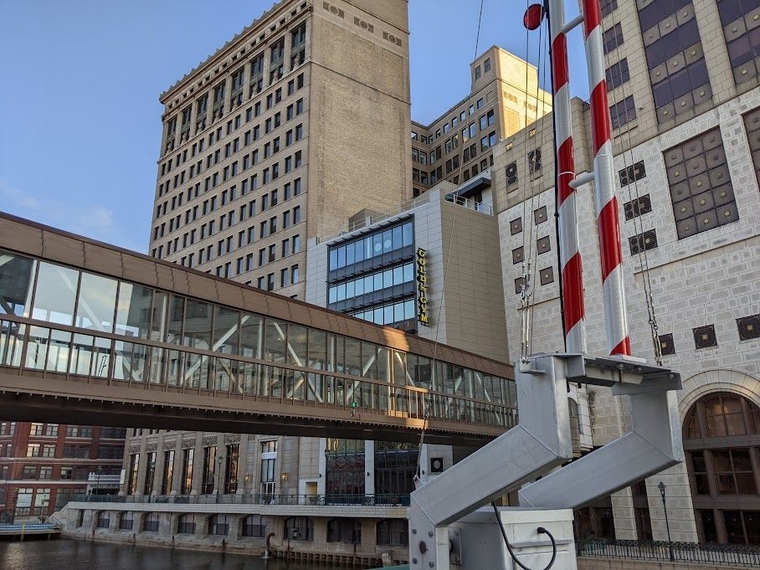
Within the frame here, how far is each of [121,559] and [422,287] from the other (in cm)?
3637

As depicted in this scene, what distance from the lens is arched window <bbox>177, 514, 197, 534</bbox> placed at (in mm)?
63312

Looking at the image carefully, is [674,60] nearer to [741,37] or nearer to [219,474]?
[741,37]

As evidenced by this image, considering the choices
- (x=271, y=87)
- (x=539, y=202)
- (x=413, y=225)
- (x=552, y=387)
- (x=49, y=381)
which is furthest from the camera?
(x=271, y=87)

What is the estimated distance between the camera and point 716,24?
41.9 meters

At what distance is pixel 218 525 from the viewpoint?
60062 millimetres

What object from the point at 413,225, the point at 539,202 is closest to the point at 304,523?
the point at 413,225

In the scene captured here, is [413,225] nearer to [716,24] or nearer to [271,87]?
[716,24]

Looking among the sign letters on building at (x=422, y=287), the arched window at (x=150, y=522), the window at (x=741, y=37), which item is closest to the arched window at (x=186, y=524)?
the arched window at (x=150, y=522)

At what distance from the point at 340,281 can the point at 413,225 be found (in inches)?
403

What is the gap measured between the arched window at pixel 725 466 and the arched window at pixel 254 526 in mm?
34821

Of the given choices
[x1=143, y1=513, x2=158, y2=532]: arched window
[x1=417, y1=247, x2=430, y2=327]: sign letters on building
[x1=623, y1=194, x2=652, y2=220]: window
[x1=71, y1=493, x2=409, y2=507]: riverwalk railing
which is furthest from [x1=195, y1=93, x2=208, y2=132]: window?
[x1=623, y1=194, x2=652, y2=220]: window

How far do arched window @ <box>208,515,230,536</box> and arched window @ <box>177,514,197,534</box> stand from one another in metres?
3.42

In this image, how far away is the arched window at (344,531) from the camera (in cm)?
4666

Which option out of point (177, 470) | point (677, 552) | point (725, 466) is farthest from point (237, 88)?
point (677, 552)
